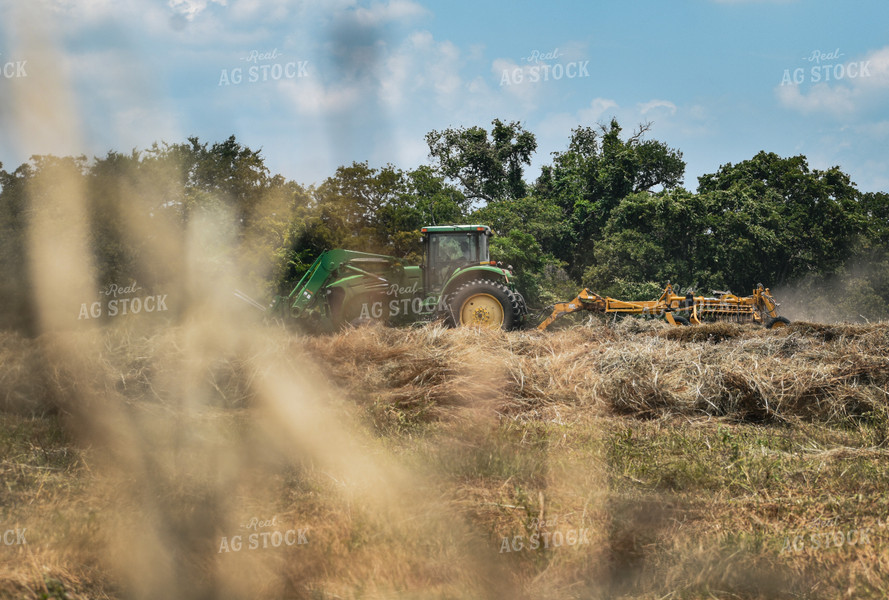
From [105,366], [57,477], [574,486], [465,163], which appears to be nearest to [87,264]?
[105,366]

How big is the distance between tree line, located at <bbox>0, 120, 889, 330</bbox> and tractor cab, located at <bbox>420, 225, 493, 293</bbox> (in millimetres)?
4863

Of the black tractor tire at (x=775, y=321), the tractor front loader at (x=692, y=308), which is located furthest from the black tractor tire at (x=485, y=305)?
the black tractor tire at (x=775, y=321)

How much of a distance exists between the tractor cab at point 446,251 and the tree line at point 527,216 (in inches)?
191

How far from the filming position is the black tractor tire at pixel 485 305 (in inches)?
459

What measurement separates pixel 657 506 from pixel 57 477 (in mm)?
3738

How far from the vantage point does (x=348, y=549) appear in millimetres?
3109

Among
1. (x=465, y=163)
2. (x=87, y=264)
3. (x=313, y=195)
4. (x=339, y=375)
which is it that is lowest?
(x=339, y=375)

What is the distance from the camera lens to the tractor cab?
12898 mm

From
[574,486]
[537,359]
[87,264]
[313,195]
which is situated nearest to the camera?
[574,486]

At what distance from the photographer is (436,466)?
4070 millimetres

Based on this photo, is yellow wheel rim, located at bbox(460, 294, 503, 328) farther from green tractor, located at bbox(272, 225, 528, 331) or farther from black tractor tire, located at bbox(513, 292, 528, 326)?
black tractor tire, located at bbox(513, 292, 528, 326)

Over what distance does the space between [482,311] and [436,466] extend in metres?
7.80

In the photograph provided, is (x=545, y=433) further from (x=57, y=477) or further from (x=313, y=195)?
(x=313, y=195)

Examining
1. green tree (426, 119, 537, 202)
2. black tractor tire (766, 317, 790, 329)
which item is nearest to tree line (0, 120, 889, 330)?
green tree (426, 119, 537, 202)
